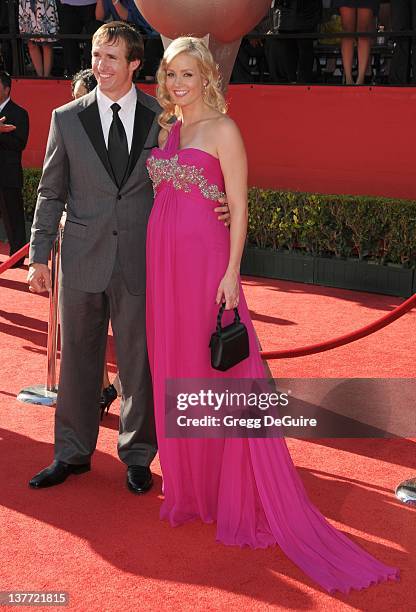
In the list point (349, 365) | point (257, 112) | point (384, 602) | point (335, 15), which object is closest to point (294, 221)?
point (257, 112)

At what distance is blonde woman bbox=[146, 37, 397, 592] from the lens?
4.01 m

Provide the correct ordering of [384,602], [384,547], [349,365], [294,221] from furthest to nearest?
[294,221]
[349,365]
[384,547]
[384,602]

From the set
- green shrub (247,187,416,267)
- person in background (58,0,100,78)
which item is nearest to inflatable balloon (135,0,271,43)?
green shrub (247,187,416,267)

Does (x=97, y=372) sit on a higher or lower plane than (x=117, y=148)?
lower

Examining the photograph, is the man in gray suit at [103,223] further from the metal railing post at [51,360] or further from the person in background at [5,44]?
the person in background at [5,44]

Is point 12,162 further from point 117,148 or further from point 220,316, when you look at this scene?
point 220,316

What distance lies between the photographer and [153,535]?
4.11 meters

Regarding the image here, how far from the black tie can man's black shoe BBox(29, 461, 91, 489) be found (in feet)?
4.62

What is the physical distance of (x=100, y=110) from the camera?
4.36 m

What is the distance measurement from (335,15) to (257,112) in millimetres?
1271

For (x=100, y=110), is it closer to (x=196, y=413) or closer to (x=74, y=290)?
(x=74, y=290)

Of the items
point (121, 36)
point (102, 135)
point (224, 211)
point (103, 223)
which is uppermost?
point (121, 36)

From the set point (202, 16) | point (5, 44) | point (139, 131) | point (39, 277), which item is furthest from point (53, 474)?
point (5, 44)

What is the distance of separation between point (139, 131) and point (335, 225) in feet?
16.7
